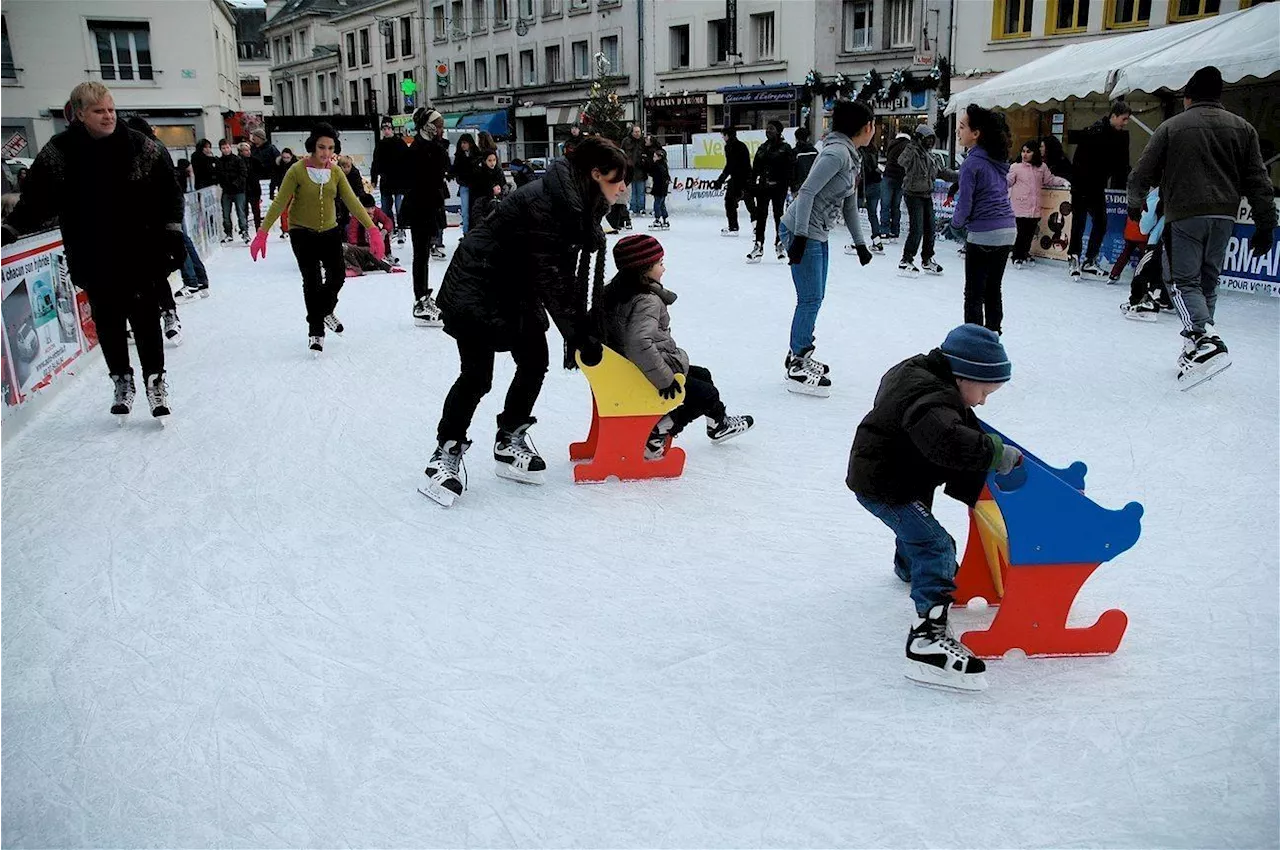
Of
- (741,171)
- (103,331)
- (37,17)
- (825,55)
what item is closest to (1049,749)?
(103,331)

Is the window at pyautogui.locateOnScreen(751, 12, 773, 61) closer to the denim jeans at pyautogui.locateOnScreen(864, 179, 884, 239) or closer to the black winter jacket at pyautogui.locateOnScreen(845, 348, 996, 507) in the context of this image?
the denim jeans at pyautogui.locateOnScreen(864, 179, 884, 239)

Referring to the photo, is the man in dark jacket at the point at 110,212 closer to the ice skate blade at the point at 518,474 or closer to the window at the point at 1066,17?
the ice skate blade at the point at 518,474

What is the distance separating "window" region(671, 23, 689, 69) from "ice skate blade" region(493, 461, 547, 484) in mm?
28211

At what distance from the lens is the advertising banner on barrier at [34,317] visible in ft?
15.7

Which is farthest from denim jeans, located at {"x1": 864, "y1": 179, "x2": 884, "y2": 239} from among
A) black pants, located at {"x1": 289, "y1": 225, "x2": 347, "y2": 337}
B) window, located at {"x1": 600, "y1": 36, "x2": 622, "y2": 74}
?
window, located at {"x1": 600, "y1": 36, "x2": 622, "y2": 74}

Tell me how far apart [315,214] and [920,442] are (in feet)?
16.2

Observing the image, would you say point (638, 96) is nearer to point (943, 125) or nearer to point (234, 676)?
point (943, 125)

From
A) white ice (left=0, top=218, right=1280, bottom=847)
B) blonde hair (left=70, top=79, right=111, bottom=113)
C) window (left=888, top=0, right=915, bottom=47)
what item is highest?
window (left=888, top=0, right=915, bottom=47)

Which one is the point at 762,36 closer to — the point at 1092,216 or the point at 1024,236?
the point at 1024,236

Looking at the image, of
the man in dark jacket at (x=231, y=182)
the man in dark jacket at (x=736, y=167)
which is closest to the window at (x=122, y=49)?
the man in dark jacket at (x=231, y=182)

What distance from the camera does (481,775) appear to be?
2080mm

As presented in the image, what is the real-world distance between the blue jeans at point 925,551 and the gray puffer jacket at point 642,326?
1.42m

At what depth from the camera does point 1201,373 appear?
5.17 metres

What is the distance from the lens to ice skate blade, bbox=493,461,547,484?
156 inches
